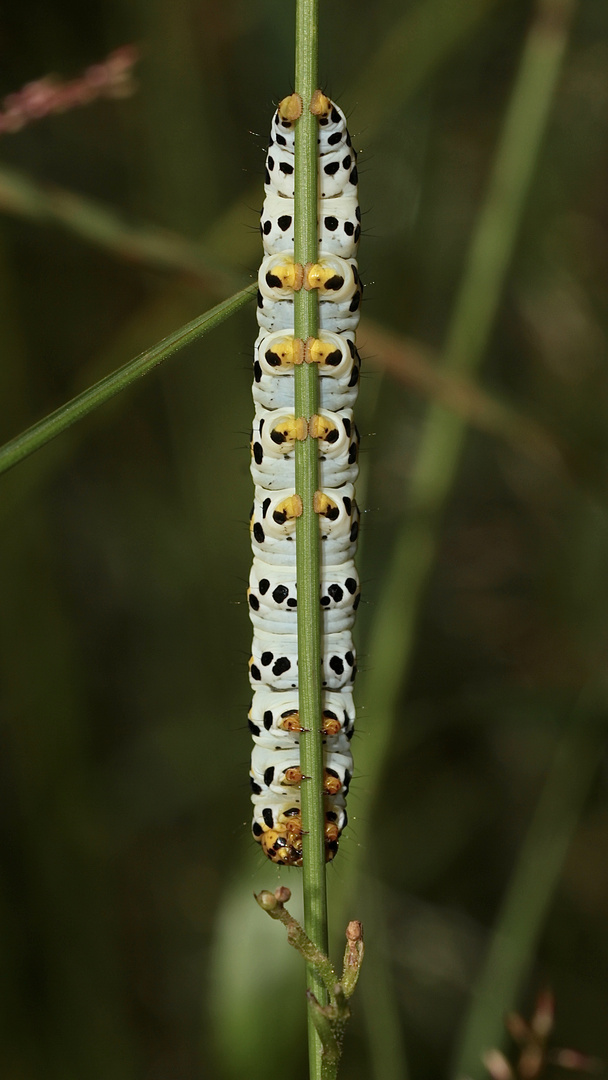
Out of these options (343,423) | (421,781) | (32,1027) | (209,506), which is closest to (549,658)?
(421,781)

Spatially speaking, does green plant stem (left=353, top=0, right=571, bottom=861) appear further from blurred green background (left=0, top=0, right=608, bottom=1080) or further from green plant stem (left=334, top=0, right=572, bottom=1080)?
blurred green background (left=0, top=0, right=608, bottom=1080)

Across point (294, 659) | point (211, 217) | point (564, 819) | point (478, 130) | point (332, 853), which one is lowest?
point (564, 819)

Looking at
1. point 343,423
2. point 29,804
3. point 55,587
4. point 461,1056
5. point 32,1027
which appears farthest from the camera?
point 55,587

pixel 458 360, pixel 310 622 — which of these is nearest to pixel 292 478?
pixel 310 622

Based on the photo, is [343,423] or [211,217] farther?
[211,217]

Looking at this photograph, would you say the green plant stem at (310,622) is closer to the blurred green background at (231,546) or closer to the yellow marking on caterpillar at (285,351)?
the yellow marking on caterpillar at (285,351)

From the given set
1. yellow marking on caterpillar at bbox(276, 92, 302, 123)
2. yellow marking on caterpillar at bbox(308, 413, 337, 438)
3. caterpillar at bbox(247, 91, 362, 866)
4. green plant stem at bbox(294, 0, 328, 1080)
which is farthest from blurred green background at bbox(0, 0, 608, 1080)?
green plant stem at bbox(294, 0, 328, 1080)

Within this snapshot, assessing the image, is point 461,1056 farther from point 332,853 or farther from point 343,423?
point 343,423
